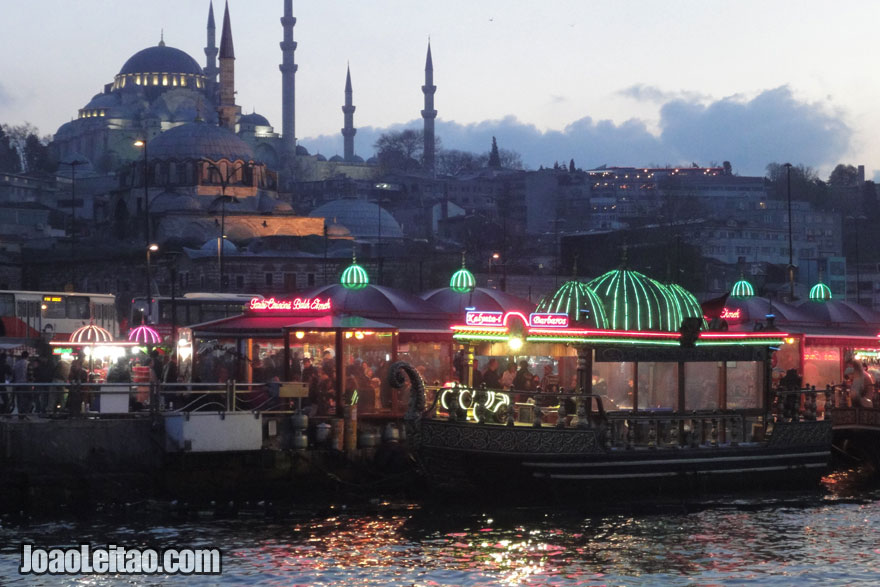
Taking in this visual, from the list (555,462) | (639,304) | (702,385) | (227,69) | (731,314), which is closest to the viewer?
(555,462)

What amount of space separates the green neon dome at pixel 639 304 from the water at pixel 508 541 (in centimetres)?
254

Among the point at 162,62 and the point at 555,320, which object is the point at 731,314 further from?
the point at 162,62

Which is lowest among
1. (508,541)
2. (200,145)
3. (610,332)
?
(508,541)

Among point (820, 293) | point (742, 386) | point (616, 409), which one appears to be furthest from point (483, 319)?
point (820, 293)


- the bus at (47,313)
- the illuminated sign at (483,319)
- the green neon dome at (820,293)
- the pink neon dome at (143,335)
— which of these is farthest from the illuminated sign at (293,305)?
the green neon dome at (820,293)

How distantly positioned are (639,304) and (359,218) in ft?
252

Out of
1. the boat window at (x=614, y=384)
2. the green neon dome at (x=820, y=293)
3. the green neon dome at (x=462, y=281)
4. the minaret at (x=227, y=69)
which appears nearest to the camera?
the boat window at (x=614, y=384)

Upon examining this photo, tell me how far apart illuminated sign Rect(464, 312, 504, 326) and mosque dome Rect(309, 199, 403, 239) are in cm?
7388

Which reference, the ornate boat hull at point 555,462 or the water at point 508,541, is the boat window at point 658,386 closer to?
the ornate boat hull at point 555,462

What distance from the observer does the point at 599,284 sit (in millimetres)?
21984

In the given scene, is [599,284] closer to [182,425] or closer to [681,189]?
[182,425]

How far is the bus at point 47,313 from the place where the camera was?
3409cm

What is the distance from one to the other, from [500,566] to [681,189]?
118 meters

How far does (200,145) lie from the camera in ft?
298
